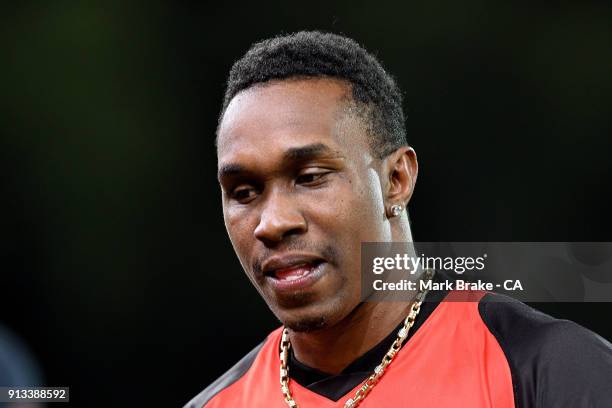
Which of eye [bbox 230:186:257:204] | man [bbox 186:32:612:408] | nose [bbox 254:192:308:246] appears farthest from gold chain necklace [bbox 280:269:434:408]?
eye [bbox 230:186:257:204]

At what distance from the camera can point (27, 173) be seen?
5.89m

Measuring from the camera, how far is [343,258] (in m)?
2.39

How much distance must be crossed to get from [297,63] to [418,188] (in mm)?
3115

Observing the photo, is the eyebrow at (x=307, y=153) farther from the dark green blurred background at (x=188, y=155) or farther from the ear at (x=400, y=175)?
the dark green blurred background at (x=188, y=155)

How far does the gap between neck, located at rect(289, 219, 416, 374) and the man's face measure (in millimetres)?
96

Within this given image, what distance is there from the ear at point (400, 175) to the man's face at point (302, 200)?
104mm

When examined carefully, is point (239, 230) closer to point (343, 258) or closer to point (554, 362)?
point (343, 258)

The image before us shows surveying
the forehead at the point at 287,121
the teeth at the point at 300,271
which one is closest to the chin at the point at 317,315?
the teeth at the point at 300,271

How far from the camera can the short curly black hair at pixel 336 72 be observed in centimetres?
257

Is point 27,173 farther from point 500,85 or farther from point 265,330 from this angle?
point 500,85

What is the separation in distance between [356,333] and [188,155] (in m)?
3.67

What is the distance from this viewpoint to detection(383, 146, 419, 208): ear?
2.60m

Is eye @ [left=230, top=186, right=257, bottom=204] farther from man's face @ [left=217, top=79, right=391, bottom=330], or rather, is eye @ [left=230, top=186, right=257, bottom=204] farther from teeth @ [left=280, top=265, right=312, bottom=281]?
teeth @ [left=280, top=265, right=312, bottom=281]

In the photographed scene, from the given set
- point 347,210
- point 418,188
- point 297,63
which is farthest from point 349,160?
point 418,188
